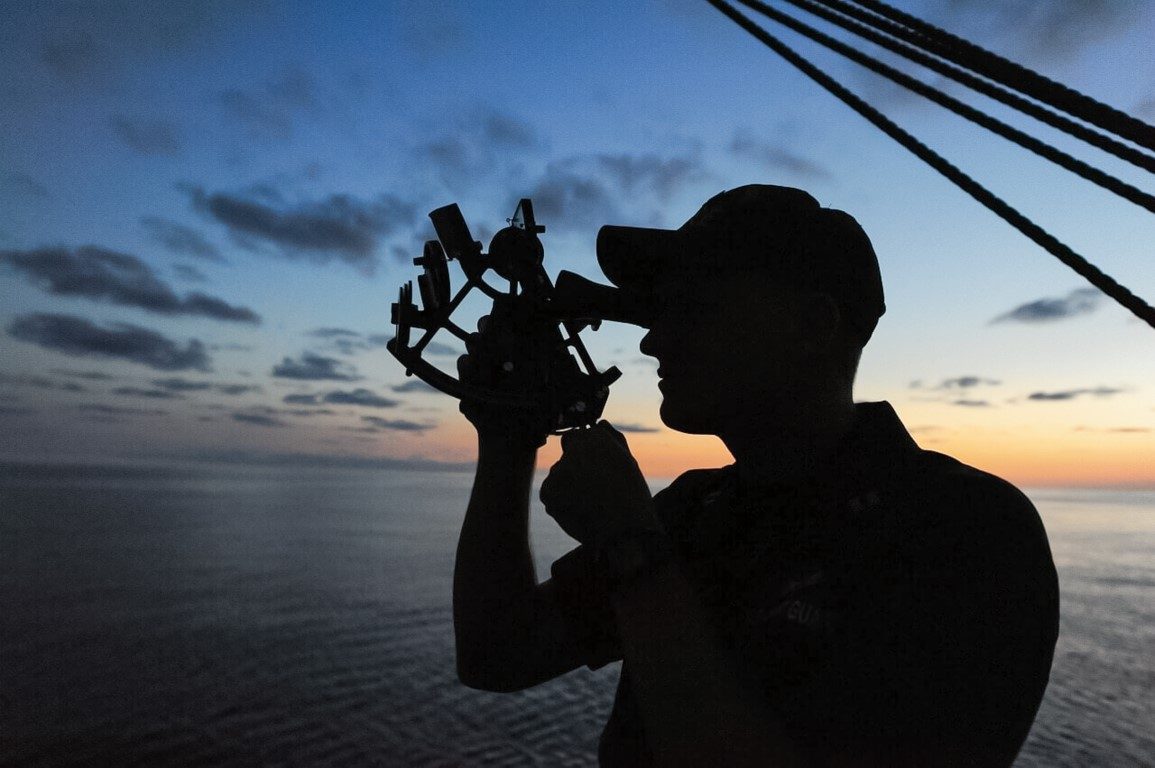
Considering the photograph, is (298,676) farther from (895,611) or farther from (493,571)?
(895,611)


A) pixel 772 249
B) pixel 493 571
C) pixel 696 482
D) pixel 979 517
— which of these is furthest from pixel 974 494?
pixel 493 571

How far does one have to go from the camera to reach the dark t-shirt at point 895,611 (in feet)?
3.95

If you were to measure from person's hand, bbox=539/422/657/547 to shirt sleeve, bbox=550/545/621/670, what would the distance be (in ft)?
1.62

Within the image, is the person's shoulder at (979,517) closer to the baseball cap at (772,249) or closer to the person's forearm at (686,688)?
the person's forearm at (686,688)

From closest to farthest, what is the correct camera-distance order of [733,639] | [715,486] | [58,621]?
[733,639]
[715,486]
[58,621]

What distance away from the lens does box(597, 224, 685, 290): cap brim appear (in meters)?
1.92

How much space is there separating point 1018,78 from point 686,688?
1.24 metres

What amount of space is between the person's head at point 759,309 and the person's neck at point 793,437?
0.9 inches

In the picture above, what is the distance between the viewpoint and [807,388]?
71.8 inches

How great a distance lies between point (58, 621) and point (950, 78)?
99.1 feet

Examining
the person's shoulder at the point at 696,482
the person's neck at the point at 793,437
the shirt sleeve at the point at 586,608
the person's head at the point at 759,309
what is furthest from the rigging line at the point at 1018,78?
the shirt sleeve at the point at 586,608

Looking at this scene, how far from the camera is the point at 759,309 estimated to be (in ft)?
5.85

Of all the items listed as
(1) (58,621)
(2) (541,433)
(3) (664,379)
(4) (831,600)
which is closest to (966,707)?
(4) (831,600)

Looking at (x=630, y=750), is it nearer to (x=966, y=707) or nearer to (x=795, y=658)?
(x=795, y=658)
